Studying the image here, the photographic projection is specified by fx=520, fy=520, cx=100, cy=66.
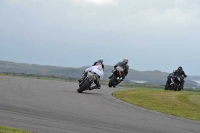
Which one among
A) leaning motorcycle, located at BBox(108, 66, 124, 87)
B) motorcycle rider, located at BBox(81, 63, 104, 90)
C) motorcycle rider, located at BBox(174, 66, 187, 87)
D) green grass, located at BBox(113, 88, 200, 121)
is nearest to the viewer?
green grass, located at BBox(113, 88, 200, 121)

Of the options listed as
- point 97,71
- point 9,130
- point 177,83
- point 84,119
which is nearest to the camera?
point 9,130

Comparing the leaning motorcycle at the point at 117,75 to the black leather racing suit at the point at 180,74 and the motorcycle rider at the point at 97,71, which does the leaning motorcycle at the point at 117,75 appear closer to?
the black leather racing suit at the point at 180,74

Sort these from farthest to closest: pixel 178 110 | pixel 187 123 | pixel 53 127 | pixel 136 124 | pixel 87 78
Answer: pixel 87 78
pixel 178 110
pixel 187 123
pixel 136 124
pixel 53 127

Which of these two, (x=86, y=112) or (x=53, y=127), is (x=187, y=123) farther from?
(x=53, y=127)

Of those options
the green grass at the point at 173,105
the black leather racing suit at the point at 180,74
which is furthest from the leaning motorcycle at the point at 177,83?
the green grass at the point at 173,105

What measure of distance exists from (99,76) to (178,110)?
676cm

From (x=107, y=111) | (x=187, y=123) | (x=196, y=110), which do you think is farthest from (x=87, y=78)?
(x=187, y=123)

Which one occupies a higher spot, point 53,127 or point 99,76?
point 99,76

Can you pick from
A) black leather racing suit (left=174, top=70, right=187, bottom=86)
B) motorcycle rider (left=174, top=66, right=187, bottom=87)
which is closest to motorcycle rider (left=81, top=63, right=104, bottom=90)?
motorcycle rider (left=174, top=66, right=187, bottom=87)

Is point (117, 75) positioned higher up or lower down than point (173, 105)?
higher up

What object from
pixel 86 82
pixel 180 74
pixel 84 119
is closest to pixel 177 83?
pixel 180 74

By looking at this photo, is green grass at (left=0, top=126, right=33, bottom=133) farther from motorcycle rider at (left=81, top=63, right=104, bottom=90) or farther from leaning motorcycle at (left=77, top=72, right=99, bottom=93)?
motorcycle rider at (left=81, top=63, right=104, bottom=90)

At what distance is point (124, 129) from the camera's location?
1133 centimetres

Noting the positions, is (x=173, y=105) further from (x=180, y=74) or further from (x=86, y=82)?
(x=180, y=74)
